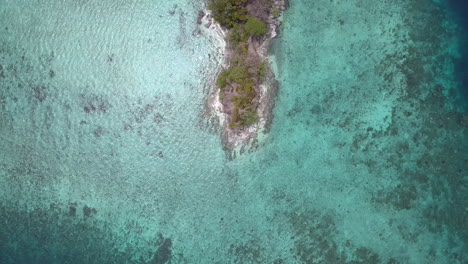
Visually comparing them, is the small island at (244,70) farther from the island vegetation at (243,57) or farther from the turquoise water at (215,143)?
the turquoise water at (215,143)

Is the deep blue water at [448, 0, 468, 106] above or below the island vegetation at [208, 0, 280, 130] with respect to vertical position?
above

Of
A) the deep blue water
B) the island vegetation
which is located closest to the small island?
the island vegetation

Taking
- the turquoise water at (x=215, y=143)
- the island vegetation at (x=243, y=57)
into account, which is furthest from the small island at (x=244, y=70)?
the turquoise water at (x=215, y=143)

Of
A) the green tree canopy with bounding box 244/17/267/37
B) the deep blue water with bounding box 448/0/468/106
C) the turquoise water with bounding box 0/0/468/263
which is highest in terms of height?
the deep blue water with bounding box 448/0/468/106

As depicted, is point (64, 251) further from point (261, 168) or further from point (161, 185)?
point (261, 168)

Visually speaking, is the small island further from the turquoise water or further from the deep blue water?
the deep blue water
